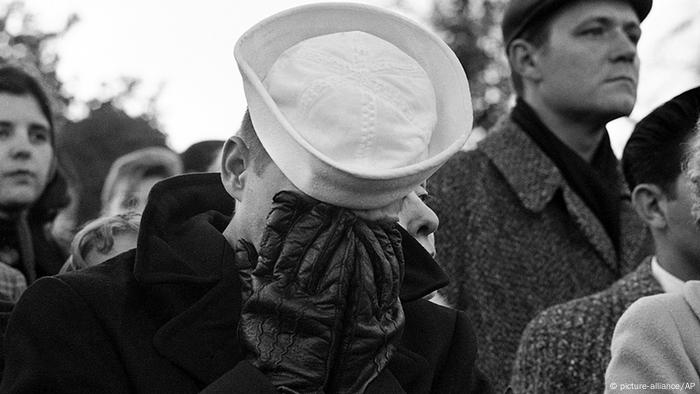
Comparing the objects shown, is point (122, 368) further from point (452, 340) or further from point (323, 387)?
point (452, 340)

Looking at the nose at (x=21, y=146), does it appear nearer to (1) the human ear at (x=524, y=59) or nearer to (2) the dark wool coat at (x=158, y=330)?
(1) the human ear at (x=524, y=59)

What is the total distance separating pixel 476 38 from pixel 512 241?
1282 centimetres

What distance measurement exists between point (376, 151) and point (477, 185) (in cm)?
272

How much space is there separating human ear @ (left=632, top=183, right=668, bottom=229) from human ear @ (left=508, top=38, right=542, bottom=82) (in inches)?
45.3

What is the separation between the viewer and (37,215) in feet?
17.9

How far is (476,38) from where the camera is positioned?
17.8 meters

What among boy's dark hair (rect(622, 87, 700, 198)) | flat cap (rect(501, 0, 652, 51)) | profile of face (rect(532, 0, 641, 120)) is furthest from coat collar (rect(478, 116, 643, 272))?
boy's dark hair (rect(622, 87, 700, 198))

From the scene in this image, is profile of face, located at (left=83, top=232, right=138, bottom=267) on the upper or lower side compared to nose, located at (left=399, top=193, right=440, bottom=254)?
lower

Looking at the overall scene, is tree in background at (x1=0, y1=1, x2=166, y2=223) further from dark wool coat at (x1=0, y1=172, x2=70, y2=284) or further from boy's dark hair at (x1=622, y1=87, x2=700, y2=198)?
boy's dark hair at (x1=622, y1=87, x2=700, y2=198)

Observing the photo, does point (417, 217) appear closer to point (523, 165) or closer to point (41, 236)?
point (523, 165)

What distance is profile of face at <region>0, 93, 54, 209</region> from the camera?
5.33 metres

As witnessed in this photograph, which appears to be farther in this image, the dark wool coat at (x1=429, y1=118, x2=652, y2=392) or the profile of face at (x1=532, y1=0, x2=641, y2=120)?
the profile of face at (x1=532, y1=0, x2=641, y2=120)

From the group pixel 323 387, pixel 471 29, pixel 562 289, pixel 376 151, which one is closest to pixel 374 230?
pixel 376 151

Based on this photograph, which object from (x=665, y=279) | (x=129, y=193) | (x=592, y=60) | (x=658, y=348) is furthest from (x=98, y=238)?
(x=592, y=60)
